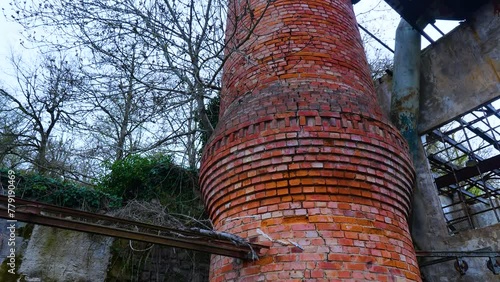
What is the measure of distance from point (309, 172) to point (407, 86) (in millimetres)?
4456

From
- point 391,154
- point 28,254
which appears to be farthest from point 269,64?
point 28,254

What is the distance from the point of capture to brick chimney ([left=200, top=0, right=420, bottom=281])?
11.3 ft

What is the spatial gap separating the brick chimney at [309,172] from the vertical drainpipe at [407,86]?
2405mm

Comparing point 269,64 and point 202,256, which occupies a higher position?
point 269,64

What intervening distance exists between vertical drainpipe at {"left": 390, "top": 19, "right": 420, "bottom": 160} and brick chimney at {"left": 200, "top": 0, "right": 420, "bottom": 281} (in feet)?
7.89

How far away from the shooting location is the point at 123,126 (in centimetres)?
1339

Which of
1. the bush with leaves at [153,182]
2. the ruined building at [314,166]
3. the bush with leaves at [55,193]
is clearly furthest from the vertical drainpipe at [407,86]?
the bush with leaves at [55,193]

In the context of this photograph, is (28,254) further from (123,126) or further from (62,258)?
(123,126)

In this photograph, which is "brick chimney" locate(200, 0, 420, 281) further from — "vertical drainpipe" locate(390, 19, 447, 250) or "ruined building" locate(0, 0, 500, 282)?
"vertical drainpipe" locate(390, 19, 447, 250)

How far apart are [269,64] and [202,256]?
13.0 ft

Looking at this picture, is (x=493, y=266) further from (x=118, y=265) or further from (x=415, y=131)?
(x=118, y=265)

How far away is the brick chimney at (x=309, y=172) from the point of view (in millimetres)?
3457

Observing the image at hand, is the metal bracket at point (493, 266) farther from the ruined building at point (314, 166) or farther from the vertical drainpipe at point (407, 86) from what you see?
the vertical drainpipe at point (407, 86)

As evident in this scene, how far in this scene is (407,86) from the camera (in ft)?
23.6
